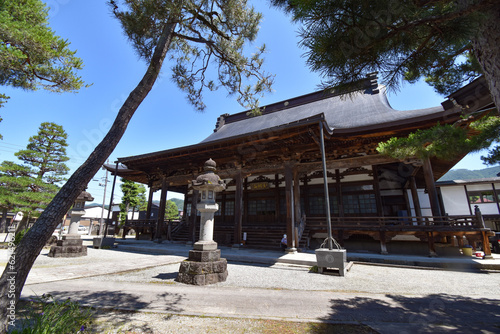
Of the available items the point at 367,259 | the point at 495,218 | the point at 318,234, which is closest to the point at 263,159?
the point at 318,234

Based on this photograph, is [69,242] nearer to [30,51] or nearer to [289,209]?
[30,51]

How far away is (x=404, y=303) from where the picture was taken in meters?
3.71

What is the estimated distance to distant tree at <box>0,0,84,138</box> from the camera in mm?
4211

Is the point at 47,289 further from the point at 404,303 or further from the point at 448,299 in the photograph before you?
the point at 448,299

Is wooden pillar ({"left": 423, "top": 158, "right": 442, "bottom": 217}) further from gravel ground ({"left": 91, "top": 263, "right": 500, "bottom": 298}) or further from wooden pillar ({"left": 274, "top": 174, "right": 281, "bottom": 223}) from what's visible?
wooden pillar ({"left": 274, "top": 174, "right": 281, "bottom": 223})

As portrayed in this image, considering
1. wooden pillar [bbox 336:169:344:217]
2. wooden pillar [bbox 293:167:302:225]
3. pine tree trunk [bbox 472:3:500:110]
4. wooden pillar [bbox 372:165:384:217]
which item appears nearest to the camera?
pine tree trunk [bbox 472:3:500:110]

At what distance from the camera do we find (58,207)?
2.47m

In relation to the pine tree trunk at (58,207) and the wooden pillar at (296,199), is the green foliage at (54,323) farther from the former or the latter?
the wooden pillar at (296,199)

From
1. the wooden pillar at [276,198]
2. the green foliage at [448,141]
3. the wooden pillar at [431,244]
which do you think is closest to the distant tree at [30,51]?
the green foliage at [448,141]

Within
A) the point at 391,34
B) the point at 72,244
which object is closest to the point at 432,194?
the point at 391,34

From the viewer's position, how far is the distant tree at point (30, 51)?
13.8 ft

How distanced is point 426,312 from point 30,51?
845 cm

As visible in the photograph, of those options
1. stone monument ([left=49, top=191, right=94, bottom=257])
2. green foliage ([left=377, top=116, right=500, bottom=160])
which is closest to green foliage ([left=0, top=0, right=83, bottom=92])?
stone monument ([left=49, top=191, right=94, bottom=257])

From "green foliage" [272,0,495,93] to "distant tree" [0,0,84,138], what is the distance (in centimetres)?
482
